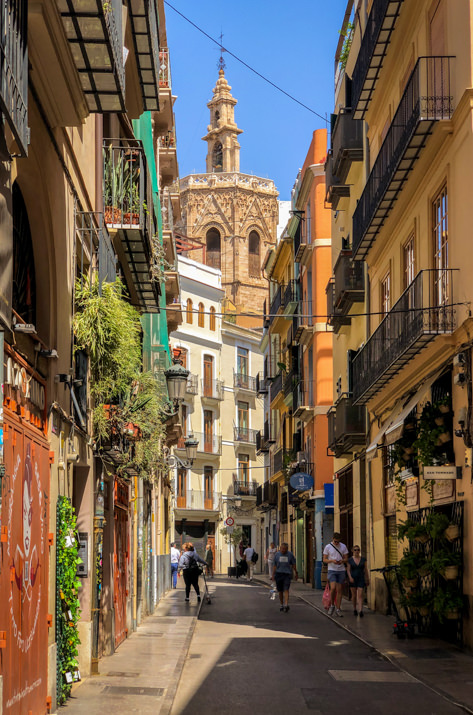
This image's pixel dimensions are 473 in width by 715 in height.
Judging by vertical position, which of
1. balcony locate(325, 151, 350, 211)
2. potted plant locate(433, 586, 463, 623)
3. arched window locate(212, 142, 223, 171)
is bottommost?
potted plant locate(433, 586, 463, 623)

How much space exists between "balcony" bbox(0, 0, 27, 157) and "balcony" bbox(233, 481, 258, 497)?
200 feet

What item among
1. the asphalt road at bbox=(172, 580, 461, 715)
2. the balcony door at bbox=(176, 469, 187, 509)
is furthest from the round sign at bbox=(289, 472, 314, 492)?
→ the balcony door at bbox=(176, 469, 187, 509)

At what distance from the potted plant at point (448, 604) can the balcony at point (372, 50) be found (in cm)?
1017

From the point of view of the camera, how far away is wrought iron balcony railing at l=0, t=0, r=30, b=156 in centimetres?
614

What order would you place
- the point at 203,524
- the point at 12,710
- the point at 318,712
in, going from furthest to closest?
the point at 203,524 → the point at 318,712 → the point at 12,710

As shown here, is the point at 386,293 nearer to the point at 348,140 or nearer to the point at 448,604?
the point at 348,140

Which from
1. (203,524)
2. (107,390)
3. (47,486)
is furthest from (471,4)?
(203,524)

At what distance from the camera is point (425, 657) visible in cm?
1491

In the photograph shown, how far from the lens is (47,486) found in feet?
32.6

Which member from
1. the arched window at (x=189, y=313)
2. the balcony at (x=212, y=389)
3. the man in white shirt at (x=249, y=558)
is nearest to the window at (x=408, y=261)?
the man in white shirt at (x=249, y=558)

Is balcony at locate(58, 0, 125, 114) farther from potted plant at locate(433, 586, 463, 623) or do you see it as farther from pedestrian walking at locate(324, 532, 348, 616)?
pedestrian walking at locate(324, 532, 348, 616)

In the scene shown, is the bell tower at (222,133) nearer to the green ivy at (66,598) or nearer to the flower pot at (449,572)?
the flower pot at (449,572)

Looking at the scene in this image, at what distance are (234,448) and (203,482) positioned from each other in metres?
3.90

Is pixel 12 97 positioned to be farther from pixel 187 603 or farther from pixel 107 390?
pixel 187 603
